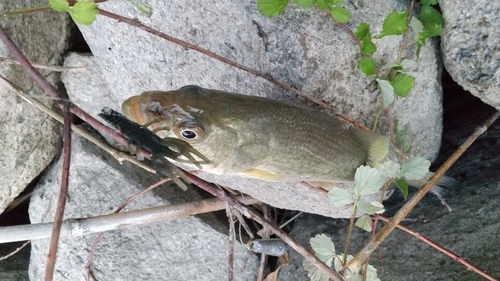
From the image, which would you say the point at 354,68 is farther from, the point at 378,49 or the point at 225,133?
the point at 225,133

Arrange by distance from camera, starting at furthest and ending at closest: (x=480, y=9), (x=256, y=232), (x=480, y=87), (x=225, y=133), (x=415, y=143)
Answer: (x=256, y=232) → (x=415, y=143) → (x=480, y=87) → (x=480, y=9) → (x=225, y=133)

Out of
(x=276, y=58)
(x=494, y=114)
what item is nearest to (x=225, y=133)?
(x=276, y=58)

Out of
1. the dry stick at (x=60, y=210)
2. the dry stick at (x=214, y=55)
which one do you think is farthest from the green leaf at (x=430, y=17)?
the dry stick at (x=60, y=210)

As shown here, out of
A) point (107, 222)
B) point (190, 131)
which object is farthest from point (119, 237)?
point (190, 131)

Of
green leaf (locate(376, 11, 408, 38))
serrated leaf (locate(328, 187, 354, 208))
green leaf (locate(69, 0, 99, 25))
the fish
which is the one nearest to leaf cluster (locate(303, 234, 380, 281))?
serrated leaf (locate(328, 187, 354, 208))

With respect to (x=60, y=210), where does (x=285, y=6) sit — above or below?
above

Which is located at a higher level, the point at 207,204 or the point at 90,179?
the point at 90,179

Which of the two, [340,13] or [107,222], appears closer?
[340,13]

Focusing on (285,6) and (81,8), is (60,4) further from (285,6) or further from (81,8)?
(285,6)
